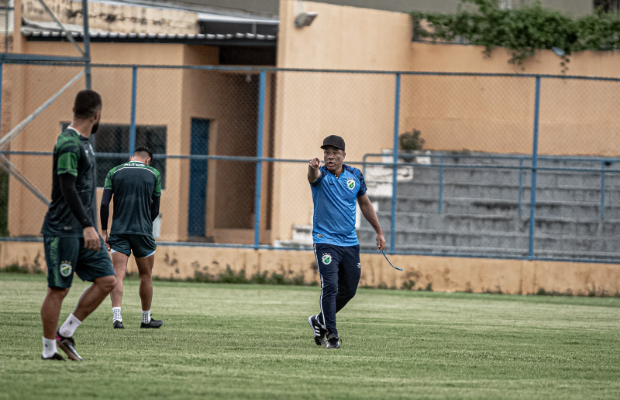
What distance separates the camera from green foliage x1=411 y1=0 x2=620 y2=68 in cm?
2073

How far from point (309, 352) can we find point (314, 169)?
1.61 meters

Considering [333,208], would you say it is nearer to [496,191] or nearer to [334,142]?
[334,142]

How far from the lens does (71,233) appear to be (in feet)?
20.7

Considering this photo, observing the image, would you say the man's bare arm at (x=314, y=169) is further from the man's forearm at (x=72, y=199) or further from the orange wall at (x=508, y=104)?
the orange wall at (x=508, y=104)

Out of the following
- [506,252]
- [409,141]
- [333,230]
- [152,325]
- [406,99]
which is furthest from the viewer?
[406,99]

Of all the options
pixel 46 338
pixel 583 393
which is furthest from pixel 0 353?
pixel 583 393

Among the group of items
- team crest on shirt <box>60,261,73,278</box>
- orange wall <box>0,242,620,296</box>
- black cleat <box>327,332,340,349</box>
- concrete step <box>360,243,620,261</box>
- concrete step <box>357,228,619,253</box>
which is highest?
team crest on shirt <box>60,261,73,278</box>

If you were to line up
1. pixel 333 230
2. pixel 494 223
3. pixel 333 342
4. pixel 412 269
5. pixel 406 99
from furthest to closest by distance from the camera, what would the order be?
pixel 406 99
pixel 494 223
pixel 412 269
pixel 333 230
pixel 333 342

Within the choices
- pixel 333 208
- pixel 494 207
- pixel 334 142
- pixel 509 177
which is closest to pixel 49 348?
pixel 333 208

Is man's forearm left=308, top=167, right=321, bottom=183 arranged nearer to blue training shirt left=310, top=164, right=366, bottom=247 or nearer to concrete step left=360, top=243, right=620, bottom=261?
blue training shirt left=310, top=164, right=366, bottom=247

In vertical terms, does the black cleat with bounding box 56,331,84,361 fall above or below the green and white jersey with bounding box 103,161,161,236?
below

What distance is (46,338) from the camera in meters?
6.31

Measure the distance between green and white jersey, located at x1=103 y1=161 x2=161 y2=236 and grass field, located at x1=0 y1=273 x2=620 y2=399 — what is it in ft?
3.44

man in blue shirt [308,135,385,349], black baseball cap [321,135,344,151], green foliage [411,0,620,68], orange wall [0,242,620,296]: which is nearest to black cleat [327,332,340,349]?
man in blue shirt [308,135,385,349]
